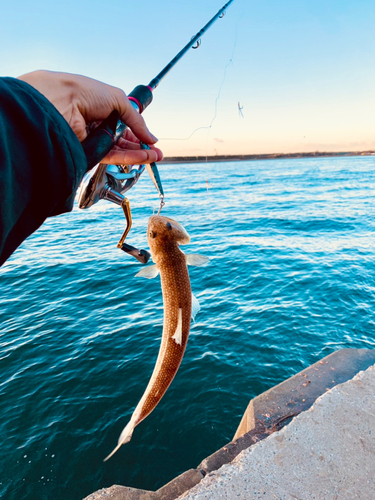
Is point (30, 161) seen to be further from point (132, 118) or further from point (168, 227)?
point (168, 227)

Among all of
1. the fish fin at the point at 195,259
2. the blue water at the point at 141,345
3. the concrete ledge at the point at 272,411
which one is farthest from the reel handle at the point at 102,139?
the blue water at the point at 141,345

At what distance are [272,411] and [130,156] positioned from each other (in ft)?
13.1

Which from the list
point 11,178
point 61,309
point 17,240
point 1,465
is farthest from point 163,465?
point 61,309

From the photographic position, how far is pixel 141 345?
7676 mm

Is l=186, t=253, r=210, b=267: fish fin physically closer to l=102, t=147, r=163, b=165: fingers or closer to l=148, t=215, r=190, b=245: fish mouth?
l=148, t=215, r=190, b=245: fish mouth

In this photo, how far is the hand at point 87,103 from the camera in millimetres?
1576

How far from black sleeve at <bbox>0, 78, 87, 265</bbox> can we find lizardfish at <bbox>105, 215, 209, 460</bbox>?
Result: 1290 millimetres

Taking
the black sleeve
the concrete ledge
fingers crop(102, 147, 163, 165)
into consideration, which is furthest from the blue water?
the black sleeve

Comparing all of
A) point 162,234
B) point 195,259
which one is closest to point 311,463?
point 195,259

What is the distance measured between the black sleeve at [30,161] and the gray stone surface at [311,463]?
3.06 meters

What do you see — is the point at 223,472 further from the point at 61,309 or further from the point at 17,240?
the point at 61,309

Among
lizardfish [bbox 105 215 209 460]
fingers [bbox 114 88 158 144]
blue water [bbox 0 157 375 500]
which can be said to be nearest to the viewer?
fingers [bbox 114 88 158 144]

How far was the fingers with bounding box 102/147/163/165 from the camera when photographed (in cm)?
237

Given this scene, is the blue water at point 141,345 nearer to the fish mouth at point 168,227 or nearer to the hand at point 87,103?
the fish mouth at point 168,227
